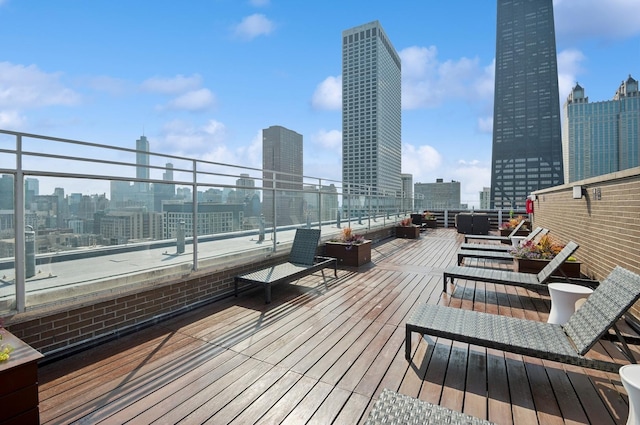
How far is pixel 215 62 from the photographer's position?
32.9ft

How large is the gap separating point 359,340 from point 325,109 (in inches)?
770

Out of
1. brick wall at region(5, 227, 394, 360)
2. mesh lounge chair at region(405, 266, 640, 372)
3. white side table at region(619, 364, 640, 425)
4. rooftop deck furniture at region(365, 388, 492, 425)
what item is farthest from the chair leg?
brick wall at region(5, 227, 394, 360)

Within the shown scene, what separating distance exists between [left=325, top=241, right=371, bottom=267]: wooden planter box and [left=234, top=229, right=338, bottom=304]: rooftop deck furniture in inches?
29.1

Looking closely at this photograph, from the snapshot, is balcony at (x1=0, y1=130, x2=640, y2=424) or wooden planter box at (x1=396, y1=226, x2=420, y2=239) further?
wooden planter box at (x1=396, y1=226, x2=420, y2=239)

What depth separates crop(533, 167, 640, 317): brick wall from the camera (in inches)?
127

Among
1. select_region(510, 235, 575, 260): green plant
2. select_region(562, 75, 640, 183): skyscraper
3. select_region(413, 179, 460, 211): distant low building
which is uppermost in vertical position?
select_region(562, 75, 640, 183): skyscraper

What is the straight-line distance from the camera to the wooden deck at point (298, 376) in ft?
6.21

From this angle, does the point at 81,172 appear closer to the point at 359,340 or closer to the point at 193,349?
the point at 193,349

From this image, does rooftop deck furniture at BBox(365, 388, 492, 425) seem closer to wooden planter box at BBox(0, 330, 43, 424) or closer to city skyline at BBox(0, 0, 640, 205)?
wooden planter box at BBox(0, 330, 43, 424)

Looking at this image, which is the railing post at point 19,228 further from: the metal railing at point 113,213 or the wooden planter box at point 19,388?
the wooden planter box at point 19,388

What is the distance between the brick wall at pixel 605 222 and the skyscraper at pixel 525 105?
43535mm

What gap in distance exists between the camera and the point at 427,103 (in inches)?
709

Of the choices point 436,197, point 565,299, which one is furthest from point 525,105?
point 565,299

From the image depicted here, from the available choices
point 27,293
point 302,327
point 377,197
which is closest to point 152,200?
point 27,293
